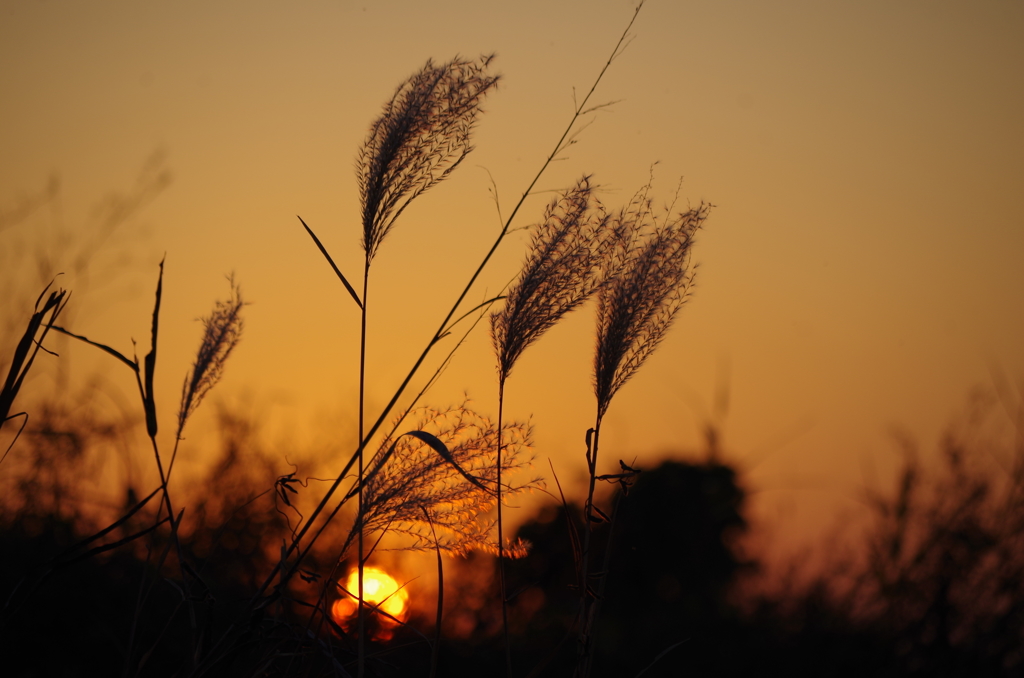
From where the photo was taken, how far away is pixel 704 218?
1.56 meters

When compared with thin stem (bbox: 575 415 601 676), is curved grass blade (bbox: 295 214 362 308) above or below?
above

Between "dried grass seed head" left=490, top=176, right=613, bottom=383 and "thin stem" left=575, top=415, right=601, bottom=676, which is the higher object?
"dried grass seed head" left=490, top=176, right=613, bottom=383

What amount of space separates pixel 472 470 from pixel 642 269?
0.53 metres

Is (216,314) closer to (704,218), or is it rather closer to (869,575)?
(704,218)

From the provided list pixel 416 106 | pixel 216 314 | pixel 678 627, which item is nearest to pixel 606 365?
pixel 416 106

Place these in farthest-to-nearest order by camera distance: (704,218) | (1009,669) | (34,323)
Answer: (1009,669) < (704,218) < (34,323)

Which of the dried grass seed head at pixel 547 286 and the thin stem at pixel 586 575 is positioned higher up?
the dried grass seed head at pixel 547 286

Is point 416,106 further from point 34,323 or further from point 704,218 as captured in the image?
point 34,323

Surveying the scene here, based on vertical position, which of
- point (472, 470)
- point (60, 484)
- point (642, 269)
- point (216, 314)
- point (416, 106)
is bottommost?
point (472, 470)

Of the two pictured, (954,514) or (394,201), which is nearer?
(394,201)

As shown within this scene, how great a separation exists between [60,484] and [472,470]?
2634 mm

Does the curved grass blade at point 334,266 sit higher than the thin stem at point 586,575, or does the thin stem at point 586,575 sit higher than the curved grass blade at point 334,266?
the curved grass blade at point 334,266

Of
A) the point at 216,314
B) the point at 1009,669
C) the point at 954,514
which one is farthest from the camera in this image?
the point at 954,514

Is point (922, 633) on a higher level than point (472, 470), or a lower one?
lower
